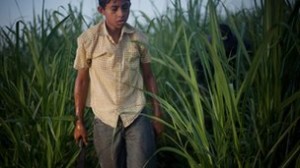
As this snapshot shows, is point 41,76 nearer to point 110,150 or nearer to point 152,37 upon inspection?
point 110,150

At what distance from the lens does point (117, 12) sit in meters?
1.35

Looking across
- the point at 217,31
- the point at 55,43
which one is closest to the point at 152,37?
the point at 55,43

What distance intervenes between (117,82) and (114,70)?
4 cm

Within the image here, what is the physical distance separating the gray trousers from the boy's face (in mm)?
343

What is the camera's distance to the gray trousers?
141 centimetres

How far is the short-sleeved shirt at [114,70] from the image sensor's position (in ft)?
4.57

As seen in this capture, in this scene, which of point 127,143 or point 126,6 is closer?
point 126,6

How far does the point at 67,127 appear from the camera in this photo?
175 centimetres

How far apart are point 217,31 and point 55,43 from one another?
1678 mm

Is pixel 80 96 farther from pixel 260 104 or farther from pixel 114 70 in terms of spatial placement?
pixel 260 104

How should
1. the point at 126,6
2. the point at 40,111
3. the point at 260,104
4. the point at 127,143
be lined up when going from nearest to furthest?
1. the point at 260,104
2. the point at 126,6
3. the point at 127,143
4. the point at 40,111

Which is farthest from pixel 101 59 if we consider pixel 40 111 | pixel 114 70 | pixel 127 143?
pixel 40 111

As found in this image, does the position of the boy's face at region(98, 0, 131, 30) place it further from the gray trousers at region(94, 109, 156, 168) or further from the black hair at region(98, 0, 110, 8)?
the gray trousers at region(94, 109, 156, 168)

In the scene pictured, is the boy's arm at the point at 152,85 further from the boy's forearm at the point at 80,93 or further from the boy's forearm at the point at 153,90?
the boy's forearm at the point at 80,93
